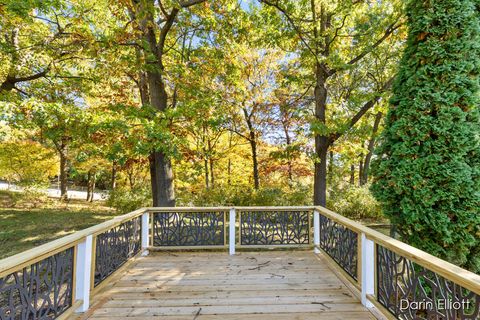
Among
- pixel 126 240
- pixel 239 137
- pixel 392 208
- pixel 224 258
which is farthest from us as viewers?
pixel 239 137

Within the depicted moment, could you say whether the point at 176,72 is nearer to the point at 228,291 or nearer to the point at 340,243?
the point at 228,291

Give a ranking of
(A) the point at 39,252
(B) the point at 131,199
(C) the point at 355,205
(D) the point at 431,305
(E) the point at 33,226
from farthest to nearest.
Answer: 1. (B) the point at 131,199
2. (C) the point at 355,205
3. (E) the point at 33,226
4. (A) the point at 39,252
5. (D) the point at 431,305

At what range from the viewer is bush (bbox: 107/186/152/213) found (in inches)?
343

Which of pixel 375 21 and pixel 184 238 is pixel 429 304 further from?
pixel 375 21

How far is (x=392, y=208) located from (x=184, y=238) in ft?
11.1

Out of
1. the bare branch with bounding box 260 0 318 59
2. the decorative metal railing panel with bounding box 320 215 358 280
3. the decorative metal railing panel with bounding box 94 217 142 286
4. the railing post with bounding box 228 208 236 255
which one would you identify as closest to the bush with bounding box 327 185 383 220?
the decorative metal railing panel with bounding box 320 215 358 280

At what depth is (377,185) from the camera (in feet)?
10.2

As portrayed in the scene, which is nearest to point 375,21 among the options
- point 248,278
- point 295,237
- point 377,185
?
point 377,185

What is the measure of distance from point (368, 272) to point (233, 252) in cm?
228

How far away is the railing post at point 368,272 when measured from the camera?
2566 millimetres

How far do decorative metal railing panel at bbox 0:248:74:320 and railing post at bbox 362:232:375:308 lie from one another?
9.71 ft

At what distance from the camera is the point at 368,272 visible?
8.50 ft

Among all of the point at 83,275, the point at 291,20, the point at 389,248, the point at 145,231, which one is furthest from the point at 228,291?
the point at 291,20

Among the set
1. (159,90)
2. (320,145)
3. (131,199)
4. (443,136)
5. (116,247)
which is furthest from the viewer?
(131,199)
